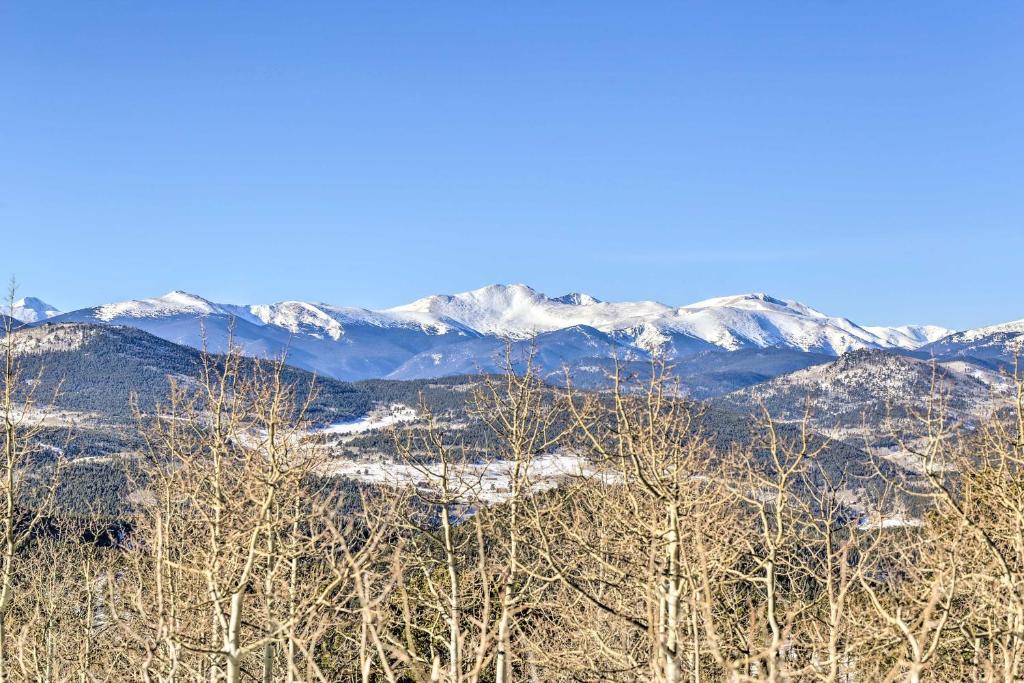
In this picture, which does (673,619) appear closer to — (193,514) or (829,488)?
(829,488)

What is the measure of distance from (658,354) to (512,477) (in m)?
4.56

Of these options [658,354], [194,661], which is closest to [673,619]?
[658,354]

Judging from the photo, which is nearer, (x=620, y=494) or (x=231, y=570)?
(x=231, y=570)

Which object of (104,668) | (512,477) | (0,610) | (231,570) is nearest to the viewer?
(231,570)

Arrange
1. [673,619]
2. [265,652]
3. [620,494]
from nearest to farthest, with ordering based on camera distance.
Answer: [673,619], [265,652], [620,494]

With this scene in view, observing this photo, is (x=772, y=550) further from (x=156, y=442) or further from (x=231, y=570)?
(x=156, y=442)

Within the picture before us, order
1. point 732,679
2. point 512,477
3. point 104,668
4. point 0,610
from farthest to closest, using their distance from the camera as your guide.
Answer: point 104,668 < point 512,477 < point 0,610 < point 732,679

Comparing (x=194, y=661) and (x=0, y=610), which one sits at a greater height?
(x=0, y=610)

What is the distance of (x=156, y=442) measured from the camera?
21906 mm

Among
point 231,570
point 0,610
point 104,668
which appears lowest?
point 104,668

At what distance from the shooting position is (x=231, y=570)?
15297 mm

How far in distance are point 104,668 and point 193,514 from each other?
1193 cm

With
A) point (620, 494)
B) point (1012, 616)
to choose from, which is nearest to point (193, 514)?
point (620, 494)


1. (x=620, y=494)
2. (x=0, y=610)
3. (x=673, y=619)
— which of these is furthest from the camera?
(x=620, y=494)
